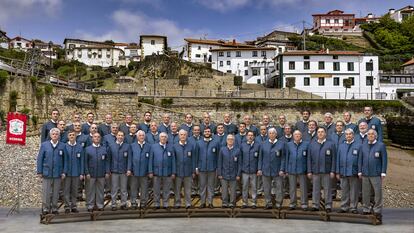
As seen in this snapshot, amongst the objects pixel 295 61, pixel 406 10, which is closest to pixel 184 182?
pixel 295 61

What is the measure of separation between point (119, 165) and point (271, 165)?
11.6ft

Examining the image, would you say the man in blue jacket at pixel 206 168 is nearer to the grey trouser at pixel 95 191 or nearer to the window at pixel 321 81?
the grey trouser at pixel 95 191

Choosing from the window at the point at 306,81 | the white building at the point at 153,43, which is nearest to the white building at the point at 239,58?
the window at the point at 306,81

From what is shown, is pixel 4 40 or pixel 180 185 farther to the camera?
pixel 4 40

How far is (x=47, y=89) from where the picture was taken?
24.9 metres

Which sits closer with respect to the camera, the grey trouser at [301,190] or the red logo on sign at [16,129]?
the grey trouser at [301,190]

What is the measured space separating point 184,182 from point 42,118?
1726cm

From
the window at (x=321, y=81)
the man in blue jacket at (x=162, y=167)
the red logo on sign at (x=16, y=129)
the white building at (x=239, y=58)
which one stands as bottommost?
the man in blue jacket at (x=162, y=167)

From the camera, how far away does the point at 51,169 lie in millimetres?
9055

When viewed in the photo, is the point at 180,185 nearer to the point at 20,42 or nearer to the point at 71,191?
the point at 71,191

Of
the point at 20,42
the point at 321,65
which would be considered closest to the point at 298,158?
the point at 321,65

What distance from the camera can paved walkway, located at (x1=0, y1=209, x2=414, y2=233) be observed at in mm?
7816

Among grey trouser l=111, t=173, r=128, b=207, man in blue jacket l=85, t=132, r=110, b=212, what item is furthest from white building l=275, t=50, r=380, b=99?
man in blue jacket l=85, t=132, r=110, b=212

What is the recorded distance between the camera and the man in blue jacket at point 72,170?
30.3 feet
